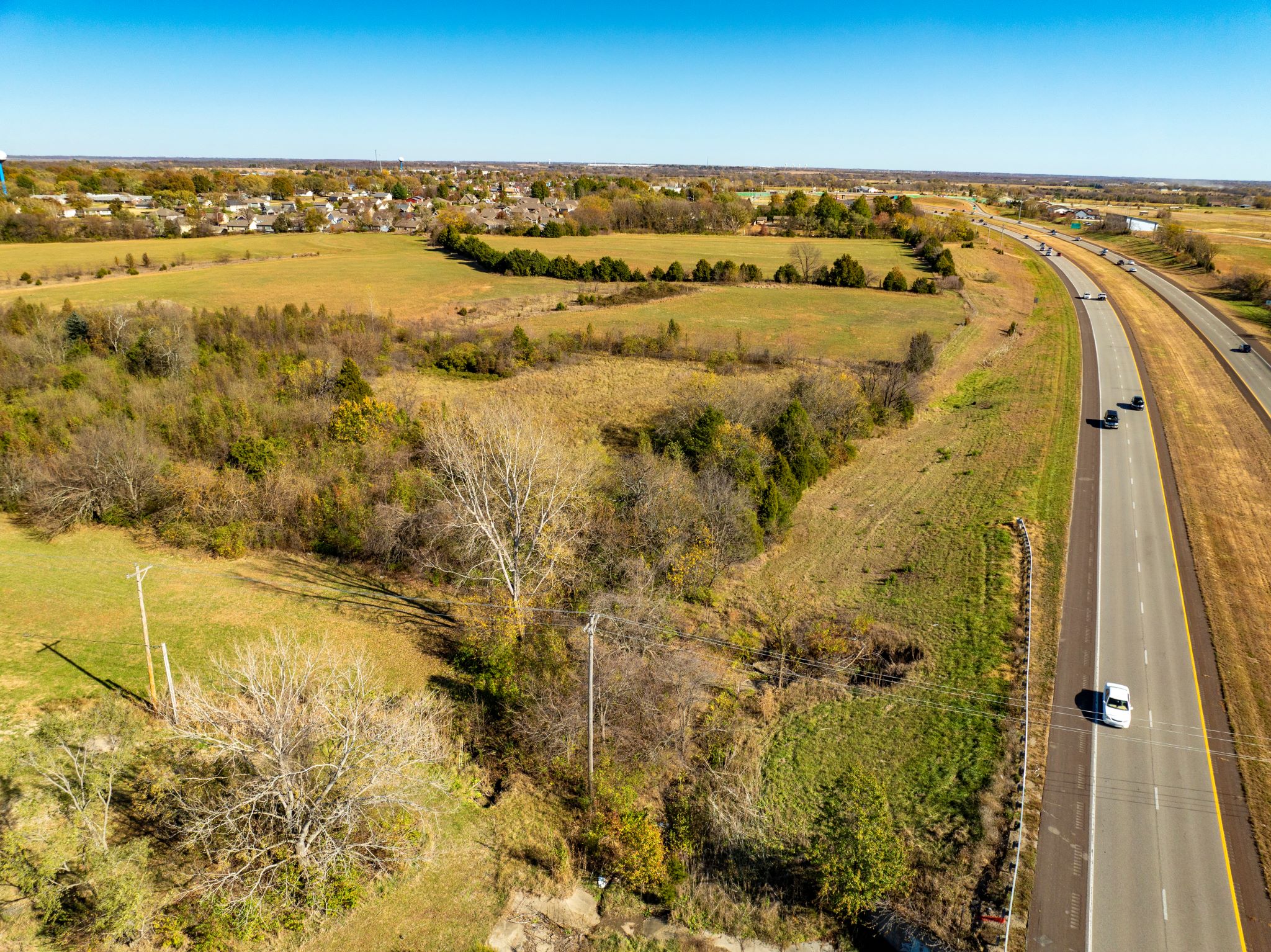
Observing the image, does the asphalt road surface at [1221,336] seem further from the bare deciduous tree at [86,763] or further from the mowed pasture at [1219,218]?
the bare deciduous tree at [86,763]

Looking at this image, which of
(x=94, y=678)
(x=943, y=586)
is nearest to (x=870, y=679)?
(x=943, y=586)

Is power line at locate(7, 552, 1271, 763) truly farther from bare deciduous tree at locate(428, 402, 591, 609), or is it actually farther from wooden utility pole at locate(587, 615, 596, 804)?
wooden utility pole at locate(587, 615, 596, 804)

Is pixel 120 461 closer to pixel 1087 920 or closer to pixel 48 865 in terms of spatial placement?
pixel 48 865

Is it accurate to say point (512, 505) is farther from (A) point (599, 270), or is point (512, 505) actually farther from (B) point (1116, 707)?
(A) point (599, 270)

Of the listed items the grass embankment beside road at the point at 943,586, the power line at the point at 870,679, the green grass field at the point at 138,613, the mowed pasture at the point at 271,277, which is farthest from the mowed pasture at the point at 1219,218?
the green grass field at the point at 138,613

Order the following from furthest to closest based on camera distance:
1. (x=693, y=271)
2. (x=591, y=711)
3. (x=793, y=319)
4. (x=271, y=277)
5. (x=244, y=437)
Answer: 1. (x=693, y=271)
2. (x=271, y=277)
3. (x=793, y=319)
4. (x=244, y=437)
5. (x=591, y=711)

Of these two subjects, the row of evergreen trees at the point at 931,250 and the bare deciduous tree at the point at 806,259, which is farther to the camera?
the bare deciduous tree at the point at 806,259

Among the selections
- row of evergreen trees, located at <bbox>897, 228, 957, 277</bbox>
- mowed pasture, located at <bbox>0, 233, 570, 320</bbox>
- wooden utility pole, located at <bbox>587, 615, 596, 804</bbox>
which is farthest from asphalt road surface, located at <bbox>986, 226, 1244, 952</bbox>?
row of evergreen trees, located at <bbox>897, 228, 957, 277</bbox>
